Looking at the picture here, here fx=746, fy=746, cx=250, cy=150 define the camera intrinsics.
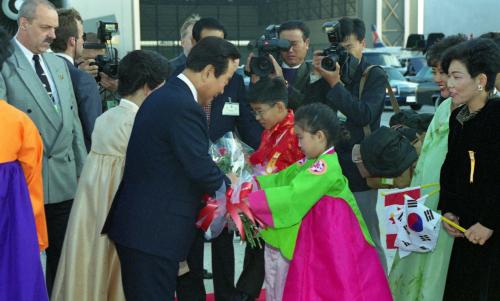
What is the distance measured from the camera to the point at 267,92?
4.14m

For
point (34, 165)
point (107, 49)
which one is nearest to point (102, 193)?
point (34, 165)

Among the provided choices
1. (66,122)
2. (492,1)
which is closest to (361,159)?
(66,122)

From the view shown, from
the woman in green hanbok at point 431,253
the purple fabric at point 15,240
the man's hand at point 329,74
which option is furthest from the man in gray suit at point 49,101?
the woman in green hanbok at point 431,253

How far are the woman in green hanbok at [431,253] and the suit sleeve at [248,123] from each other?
42.6 inches

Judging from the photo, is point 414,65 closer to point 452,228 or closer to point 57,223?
point 57,223

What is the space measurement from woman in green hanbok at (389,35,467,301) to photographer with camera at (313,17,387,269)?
1.32 ft

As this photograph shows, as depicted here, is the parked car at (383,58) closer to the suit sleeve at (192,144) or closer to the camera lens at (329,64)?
the camera lens at (329,64)

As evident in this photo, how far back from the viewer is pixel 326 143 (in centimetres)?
377

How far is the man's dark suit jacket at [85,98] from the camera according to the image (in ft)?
14.6

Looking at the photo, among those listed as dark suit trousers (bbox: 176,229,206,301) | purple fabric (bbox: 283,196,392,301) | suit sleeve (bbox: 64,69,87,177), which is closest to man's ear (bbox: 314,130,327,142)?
purple fabric (bbox: 283,196,392,301)

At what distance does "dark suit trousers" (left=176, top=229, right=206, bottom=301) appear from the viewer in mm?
4246

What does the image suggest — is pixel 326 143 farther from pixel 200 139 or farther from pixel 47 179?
pixel 47 179

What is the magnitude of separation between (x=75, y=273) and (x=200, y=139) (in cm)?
121

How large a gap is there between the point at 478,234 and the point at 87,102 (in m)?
2.40
